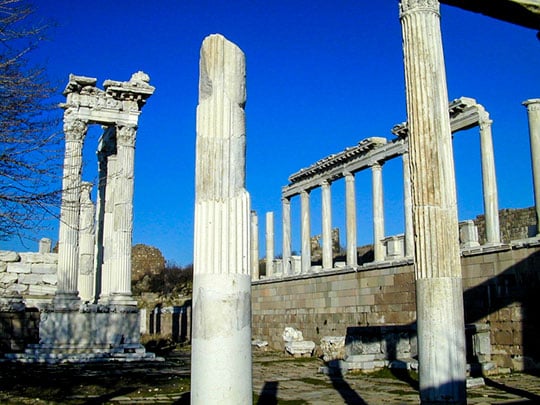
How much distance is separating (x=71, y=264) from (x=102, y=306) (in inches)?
68.0

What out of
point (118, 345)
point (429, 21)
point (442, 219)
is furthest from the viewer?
point (118, 345)

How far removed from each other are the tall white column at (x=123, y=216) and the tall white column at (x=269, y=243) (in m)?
13.1

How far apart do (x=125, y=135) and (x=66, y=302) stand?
6.11 meters

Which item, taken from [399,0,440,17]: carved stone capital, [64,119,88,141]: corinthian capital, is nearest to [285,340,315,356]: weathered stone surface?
[64,119,88,141]: corinthian capital

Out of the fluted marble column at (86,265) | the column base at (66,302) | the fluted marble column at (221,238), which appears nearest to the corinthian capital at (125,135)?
the fluted marble column at (86,265)

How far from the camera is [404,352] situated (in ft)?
56.0

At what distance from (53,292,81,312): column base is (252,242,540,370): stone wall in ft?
30.8

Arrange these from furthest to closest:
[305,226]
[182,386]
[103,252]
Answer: [305,226], [103,252], [182,386]

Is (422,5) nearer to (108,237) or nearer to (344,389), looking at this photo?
(344,389)

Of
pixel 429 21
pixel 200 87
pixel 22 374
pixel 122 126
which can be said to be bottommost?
pixel 22 374

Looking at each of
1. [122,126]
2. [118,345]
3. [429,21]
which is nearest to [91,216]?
[122,126]

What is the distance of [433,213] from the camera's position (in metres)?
8.69

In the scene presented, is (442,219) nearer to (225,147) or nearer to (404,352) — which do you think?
(225,147)

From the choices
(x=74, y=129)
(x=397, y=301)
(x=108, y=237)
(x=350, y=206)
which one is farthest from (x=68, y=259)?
(x=350, y=206)
